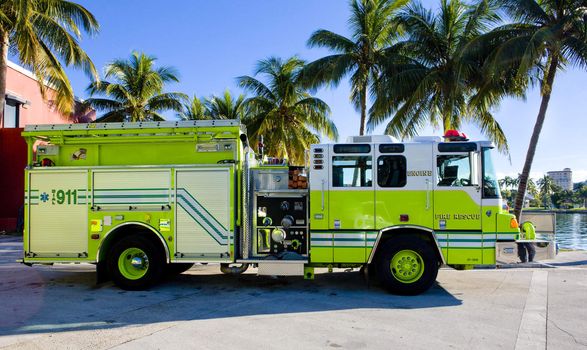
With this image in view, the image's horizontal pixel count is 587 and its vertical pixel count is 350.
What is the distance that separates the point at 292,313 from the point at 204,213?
2463mm

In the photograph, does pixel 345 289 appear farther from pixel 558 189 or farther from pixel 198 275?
pixel 558 189

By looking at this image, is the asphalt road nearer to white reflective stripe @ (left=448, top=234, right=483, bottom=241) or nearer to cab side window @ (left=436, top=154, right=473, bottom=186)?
white reflective stripe @ (left=448, top=234, right=483, bottom=241)

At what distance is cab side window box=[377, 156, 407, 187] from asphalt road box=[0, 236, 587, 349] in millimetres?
1955

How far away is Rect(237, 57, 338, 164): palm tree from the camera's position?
76.6ft

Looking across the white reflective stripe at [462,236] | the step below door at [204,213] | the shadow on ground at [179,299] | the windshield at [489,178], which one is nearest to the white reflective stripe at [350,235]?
the shadow on ground at [179,299]

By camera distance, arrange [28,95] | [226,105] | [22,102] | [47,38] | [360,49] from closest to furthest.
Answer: [47,38] < [360,49] < [22,102] < [28,95] < [226,105]

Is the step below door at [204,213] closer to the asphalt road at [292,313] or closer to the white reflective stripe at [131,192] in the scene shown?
the white reflective stripe at [131,192]

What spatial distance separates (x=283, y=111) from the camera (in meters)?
24.1

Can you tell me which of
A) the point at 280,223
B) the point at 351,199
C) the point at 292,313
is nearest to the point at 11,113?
the point at 280,223

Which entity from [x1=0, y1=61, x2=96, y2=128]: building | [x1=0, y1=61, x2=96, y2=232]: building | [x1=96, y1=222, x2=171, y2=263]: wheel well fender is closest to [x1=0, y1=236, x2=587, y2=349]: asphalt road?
[x1=96, y1=222, x2=171, y2=263]: wheel well fender

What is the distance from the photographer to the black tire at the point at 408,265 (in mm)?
7090

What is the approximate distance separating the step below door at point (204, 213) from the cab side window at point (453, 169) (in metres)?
3.63

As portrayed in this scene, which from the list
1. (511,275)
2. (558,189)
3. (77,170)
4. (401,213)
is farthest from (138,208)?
(558,189)

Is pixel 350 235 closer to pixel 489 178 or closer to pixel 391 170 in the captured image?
pixel 391 170
